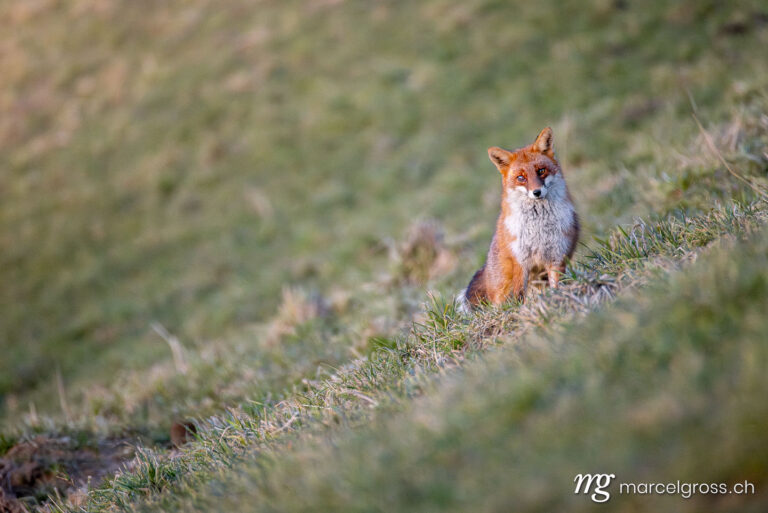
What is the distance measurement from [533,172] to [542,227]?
46cm

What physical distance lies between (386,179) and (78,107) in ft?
38.9

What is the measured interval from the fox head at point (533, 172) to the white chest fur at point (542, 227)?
2cm

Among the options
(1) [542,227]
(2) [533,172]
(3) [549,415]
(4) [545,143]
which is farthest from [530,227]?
(3) [549,415]

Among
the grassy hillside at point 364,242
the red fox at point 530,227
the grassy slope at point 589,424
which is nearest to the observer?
the grassy slope at point 589,424

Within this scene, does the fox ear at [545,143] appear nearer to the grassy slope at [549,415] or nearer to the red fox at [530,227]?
the red fox at [530,227]

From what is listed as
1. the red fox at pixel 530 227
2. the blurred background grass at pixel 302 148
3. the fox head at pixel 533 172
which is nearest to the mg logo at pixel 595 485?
the red fox at pixel 530 227

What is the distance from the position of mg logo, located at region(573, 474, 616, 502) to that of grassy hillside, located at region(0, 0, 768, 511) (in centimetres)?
8

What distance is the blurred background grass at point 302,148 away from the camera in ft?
30.5

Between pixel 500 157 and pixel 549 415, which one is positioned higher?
pixel 500 157

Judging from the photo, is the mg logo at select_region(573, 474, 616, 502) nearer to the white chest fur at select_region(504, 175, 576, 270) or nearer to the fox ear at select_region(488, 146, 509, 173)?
the white chest fur at select_region(504, 175, 576, 270)

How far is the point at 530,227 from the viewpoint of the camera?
4641 millimetres

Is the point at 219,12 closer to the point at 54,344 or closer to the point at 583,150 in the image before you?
the point at 54,344

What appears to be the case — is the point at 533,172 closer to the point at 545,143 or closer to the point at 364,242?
the point at 545,143

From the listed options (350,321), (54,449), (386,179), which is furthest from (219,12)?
(54,449)
